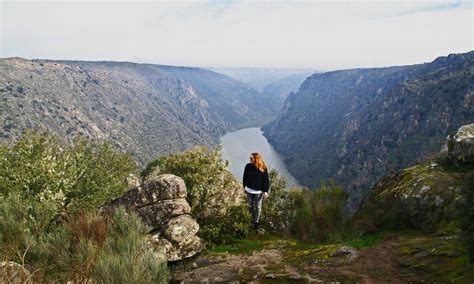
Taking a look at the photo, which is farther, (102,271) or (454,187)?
(454,187)

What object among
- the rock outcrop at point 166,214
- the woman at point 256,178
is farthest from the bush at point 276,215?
the rock outcrop at point 166,214

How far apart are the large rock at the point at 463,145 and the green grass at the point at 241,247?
30.9 feet

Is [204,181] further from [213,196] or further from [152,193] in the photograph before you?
[152,193]

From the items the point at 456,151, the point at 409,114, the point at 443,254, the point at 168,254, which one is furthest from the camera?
the point at 409,114

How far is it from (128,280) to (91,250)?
2.80m

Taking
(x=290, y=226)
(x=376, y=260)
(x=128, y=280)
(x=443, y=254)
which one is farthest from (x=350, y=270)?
(x=290, y=226)

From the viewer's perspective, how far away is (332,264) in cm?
1178

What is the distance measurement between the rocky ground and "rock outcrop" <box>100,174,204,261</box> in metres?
0.67

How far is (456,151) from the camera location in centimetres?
1673

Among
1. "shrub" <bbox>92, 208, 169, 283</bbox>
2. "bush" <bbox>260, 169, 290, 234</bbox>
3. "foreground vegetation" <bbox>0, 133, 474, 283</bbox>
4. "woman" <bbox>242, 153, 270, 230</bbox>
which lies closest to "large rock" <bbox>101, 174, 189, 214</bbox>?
"foreground vegetation" <bbox>0, 133, 474, 283</bbox>

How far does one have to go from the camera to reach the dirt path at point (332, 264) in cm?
1027

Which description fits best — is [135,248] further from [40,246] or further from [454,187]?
[454,187]

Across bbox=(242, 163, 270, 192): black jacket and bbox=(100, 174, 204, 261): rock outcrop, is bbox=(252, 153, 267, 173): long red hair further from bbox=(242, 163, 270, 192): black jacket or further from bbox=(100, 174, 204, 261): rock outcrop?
bbox=(100, 174, 204, 261): rock outcrop

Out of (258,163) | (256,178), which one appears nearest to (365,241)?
(256,178)
